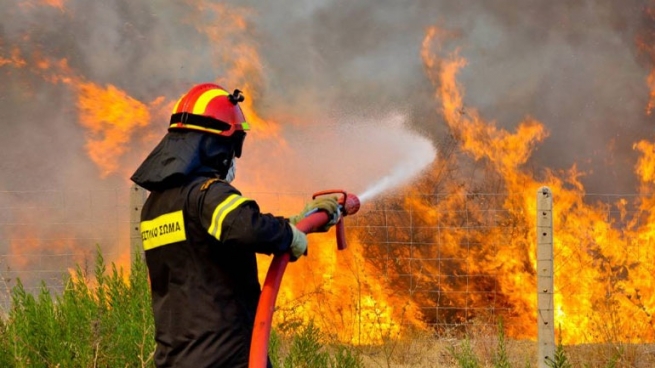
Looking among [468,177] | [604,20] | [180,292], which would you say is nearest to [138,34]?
[468,177]

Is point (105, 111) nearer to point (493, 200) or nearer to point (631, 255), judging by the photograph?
point (493, 200)

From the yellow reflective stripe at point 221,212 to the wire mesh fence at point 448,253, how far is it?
17.6 feet

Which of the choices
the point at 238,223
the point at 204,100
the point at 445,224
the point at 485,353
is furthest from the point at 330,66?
the point at 238,223

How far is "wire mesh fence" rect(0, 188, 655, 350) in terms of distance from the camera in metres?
8.28

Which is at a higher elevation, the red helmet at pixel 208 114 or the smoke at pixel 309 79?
the smoke at pixel 309 79

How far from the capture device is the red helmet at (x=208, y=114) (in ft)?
9.77

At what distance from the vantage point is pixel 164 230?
9.56ft

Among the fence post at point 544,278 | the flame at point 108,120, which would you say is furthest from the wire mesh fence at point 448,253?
the fence post at point 544,278

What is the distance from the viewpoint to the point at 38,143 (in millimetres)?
11211

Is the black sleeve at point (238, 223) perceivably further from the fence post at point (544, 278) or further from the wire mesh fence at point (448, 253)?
the wire mesh fence at point (448, 253)

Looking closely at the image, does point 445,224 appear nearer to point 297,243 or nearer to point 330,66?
point 330,66

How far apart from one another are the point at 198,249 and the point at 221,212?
0.25 m

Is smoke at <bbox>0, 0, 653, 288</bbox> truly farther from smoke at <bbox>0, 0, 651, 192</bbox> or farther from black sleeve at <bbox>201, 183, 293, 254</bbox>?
black sleeve at <bbox>201, 183, 293, 254</bbox>

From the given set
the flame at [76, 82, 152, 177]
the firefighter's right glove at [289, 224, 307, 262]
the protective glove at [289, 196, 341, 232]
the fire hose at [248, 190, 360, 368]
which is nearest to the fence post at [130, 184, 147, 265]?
the protective glove at [289, 196, 341, 232]
